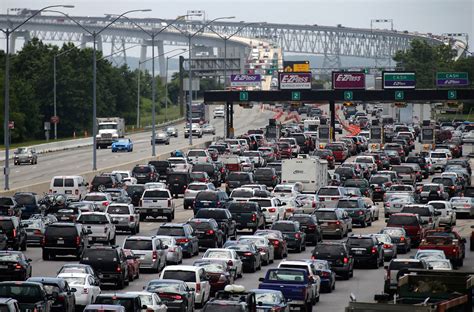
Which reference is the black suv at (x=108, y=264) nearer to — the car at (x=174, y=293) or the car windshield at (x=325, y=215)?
the car at (x=174, y=293)

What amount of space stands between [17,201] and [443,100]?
61.0m

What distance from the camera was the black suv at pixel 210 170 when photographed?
8562cm

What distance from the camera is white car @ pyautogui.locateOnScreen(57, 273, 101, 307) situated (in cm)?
3656

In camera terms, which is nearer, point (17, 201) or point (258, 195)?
point (17, 201)

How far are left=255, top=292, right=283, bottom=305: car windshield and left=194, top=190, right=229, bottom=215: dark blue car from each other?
29.3 m

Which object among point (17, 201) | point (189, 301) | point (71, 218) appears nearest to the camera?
point (189, 301)

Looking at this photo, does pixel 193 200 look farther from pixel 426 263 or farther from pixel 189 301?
pixel 189 301

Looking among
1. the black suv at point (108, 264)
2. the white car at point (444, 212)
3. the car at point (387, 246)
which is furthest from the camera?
the white car at point (444, 212)

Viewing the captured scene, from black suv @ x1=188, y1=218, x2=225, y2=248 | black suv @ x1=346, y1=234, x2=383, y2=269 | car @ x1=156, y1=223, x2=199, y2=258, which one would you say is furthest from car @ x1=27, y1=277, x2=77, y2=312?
black suv @ x1=188, y1=218, x2=225, y2=248

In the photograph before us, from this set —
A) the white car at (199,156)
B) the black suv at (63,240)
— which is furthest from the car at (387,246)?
the white car at (199,156)

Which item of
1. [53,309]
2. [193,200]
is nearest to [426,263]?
[53,309]

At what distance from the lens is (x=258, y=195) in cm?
6775

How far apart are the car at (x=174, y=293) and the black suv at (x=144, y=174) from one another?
46285 millimetres

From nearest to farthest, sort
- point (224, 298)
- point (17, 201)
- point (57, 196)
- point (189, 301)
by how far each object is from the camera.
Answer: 1. point (224, 298)
2. point (189, 301)
3. point (17, 201)
4. point (57, 196)
